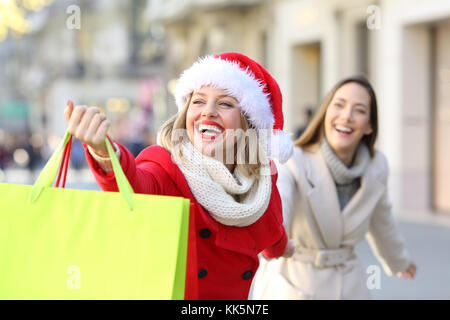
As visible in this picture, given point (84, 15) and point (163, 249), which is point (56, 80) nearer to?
point (84, 15)

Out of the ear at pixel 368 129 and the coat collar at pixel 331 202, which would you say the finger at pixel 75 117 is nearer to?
the coat collar at pixel 331 202

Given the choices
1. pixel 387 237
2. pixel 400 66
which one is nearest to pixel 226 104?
pixel 387 237

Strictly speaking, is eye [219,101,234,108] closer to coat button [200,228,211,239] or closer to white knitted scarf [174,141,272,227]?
white knitted scarf [174,141,272,227]

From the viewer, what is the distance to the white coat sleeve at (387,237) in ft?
13.2

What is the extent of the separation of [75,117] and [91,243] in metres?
0.35

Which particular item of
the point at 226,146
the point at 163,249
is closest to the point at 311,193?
the point at 226,146

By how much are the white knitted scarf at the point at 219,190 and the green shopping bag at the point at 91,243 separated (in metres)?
0.42

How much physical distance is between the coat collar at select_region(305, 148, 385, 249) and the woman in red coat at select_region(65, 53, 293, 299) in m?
1.02

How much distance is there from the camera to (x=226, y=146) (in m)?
2.46

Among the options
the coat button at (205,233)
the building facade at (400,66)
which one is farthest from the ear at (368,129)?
the building facade at (400,66)

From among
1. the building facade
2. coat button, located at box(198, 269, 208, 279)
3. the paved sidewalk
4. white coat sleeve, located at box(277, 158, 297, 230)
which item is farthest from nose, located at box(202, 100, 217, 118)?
the building facade

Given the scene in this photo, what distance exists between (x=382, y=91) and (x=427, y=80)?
0.82 m

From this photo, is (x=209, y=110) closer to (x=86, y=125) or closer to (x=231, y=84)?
(x=231, y=84)

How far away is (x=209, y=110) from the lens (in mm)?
2430
